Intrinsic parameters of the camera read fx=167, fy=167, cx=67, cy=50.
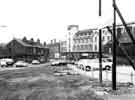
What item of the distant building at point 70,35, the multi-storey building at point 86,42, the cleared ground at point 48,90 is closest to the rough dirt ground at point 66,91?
the cleared ground at point 48,90

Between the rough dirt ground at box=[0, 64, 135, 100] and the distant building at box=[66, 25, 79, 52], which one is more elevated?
the distant building at box=[66, 25, 79, 52]

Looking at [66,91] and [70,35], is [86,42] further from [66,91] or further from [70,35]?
[66,91]

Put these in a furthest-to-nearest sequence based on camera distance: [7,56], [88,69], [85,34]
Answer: [85,34], [7,56], [88,69]

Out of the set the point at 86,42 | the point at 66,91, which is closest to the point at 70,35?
the point at 86,42

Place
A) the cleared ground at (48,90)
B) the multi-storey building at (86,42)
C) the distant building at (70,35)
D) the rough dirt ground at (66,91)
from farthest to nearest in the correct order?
the distant building at (70,35) < the multi-storey building at (86,42) < the cleared ground at (48,90) < the rough dirt ground at (66,91)

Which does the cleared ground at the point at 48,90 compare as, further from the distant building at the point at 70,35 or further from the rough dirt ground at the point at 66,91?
the distant building at the point at 70,35

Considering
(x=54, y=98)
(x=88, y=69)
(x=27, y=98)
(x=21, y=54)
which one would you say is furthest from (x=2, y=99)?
(x=21, y=54)

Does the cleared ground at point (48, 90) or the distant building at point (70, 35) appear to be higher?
the distant building at point (70, 35)

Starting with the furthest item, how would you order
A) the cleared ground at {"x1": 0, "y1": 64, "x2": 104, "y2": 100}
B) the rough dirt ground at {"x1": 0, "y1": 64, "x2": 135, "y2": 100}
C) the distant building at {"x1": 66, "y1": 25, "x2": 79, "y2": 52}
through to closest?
the distant building at {"x1": 66, "y1": 25, "x2": 79, "y2": 52} → the cleared ground at {"x1": 0, "y1": 64, "x2": 104, "y2": 100} → the rough dirt ground at {"x1": 0, "y1": 64, "x2": 135, "y2": 100}

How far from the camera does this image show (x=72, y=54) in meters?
85.4

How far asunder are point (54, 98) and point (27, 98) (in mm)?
1563

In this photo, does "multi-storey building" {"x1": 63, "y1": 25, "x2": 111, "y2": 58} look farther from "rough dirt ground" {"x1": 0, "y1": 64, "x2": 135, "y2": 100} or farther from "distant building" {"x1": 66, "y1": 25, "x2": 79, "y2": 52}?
"rough dirt ground" {"x1": 0, "y1": 64, "x2": 135, "y2": 100}

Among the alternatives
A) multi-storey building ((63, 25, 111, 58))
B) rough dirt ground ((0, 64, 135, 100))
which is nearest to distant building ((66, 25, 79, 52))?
multi-storey building ((63, 25, 111, 58))

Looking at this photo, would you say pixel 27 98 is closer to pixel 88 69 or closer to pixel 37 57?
pixel 88 69
